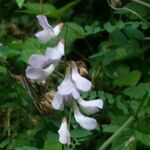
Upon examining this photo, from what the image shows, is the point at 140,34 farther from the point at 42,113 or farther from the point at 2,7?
the point at 2,7

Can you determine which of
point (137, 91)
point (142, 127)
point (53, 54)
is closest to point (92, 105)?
point (53, 54)

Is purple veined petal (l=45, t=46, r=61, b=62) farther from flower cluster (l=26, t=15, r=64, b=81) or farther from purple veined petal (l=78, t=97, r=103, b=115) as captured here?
purple veined petal (l=78, t=97, r=103, b=115)

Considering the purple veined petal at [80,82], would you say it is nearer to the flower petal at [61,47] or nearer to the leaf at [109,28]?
the flower petal at [61,47]

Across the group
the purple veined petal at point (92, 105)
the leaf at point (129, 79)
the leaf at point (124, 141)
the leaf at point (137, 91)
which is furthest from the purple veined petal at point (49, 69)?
the leaf at point (129, 79)

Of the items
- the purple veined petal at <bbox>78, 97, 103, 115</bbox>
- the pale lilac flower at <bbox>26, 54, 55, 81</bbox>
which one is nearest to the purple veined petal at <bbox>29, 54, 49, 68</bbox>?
the pale lilac flower at <bbox>26, 54, 55, 81</bbox>

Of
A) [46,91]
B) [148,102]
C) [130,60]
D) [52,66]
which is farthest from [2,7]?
[52,66]

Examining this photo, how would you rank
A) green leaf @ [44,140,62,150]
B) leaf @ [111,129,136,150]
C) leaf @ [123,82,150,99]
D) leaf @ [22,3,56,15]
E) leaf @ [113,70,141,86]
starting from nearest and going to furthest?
green leaf @ [44,140,62,150] < leaf @ [111,129,136,150] < leaf @ [123,82,150,99] < leaf @ [113,70,141,86] < leaf @ [22,3,56,15]

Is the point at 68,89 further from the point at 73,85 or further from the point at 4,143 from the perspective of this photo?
the point at 4,143
